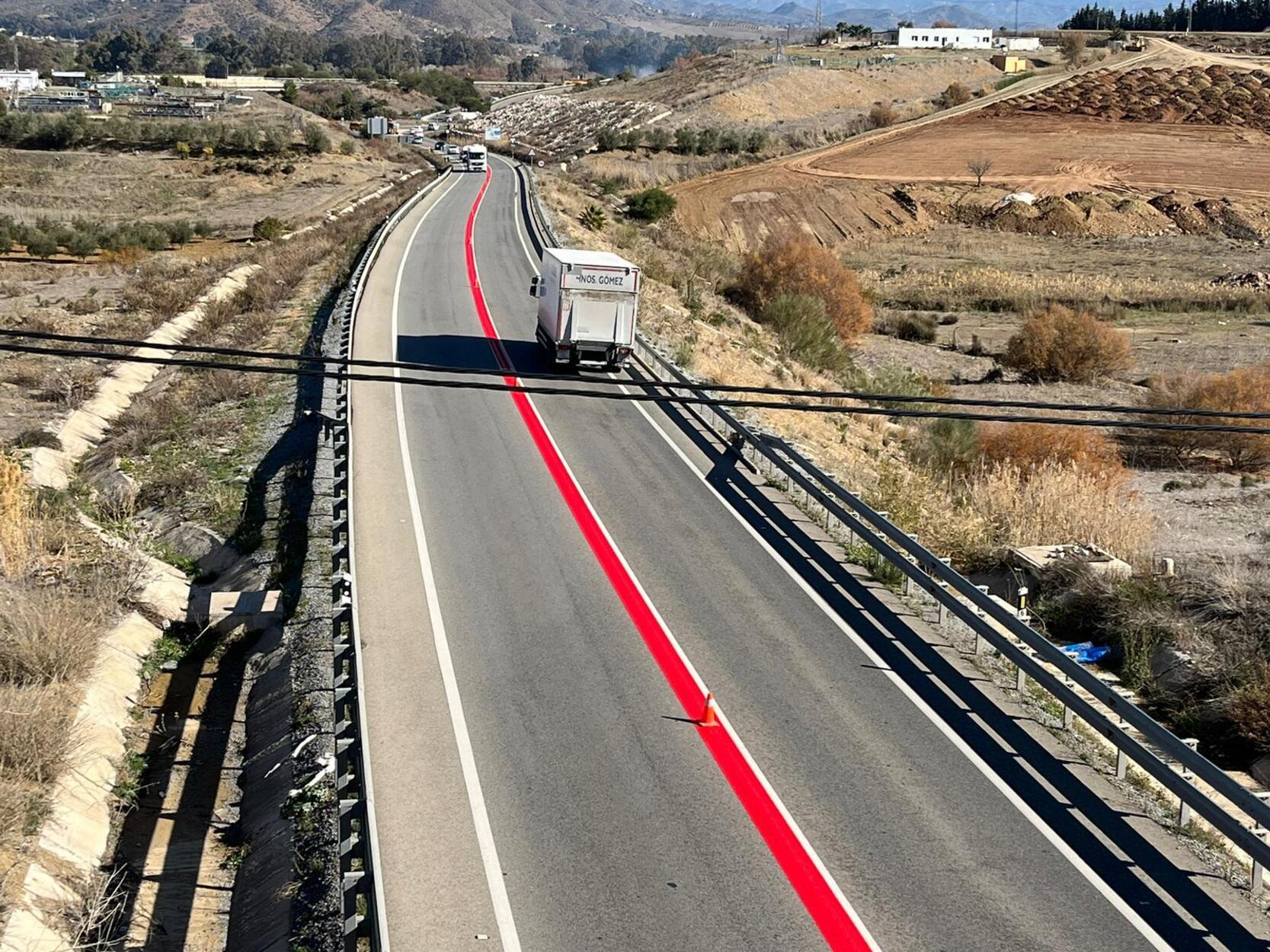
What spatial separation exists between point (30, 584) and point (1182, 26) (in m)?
192

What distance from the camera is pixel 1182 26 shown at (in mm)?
177375

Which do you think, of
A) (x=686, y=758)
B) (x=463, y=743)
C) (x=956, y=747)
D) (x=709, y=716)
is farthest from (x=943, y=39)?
(x=463, y=743)

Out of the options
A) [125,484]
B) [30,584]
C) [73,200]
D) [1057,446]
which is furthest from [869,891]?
[73,200]

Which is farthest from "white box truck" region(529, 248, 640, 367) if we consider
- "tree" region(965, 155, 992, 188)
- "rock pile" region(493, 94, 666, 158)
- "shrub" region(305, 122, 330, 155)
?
"rock pile" region(493, 94, 666, 158)

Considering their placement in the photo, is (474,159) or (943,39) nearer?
(474,159)

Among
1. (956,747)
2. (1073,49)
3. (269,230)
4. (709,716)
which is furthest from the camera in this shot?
(1073,49)

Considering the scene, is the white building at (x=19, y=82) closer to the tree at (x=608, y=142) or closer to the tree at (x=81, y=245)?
the tree at (x=608, y=142)

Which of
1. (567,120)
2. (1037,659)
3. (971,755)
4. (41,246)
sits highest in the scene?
(567,120)

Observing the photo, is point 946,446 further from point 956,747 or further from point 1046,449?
point 956,747

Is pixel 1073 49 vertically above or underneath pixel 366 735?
above

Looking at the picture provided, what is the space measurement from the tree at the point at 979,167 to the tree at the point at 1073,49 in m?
48.7

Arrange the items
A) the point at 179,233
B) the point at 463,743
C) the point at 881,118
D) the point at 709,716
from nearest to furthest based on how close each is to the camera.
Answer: the point at 463,743 < the point at 709,716 < the point at 179,233 < the point at 881,118

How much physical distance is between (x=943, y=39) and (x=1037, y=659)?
168013 mm

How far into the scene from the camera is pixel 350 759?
1170 cm
